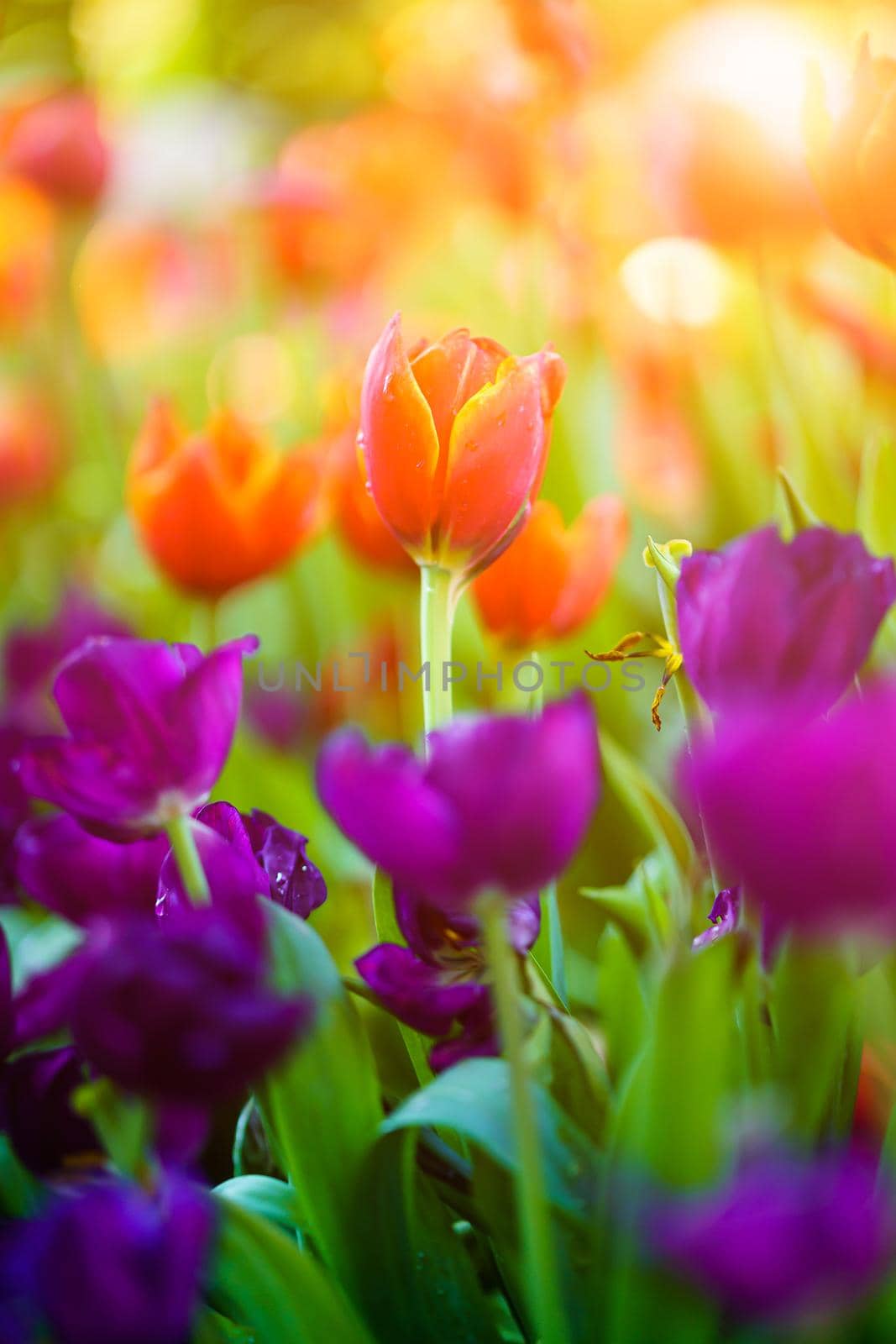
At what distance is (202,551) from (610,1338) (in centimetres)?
33

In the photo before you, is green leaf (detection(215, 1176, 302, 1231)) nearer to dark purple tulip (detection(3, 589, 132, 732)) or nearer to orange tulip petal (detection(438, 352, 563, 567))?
orange tulip petal (detection(438, 352, 563, 567))

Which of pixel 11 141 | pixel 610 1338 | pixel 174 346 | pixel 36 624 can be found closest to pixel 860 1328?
pixel 610 1338

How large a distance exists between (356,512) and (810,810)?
0.34 meters

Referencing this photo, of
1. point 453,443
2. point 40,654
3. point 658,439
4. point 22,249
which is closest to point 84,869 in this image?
point 453,443

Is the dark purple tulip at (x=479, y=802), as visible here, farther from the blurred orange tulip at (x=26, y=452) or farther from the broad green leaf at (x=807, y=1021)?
the blurred orange tulip at (x=26, y=452)

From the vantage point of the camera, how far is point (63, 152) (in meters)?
0.84

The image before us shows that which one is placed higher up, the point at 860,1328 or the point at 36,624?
the point at 860,1328

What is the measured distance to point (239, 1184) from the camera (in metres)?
0.29

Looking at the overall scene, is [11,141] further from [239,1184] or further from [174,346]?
[239,1184]

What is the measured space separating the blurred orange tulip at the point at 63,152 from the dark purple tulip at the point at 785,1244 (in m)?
0.85

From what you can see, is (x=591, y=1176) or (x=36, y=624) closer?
(x=591, y=1176)

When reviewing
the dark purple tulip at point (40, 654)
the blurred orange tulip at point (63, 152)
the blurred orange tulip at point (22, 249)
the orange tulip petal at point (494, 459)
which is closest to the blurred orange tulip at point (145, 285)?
the blurred orange tulip at point (22, 249)

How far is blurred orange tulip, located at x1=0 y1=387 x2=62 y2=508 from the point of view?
0.93 metres

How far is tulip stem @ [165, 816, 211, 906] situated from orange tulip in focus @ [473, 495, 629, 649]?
0.53 ft
